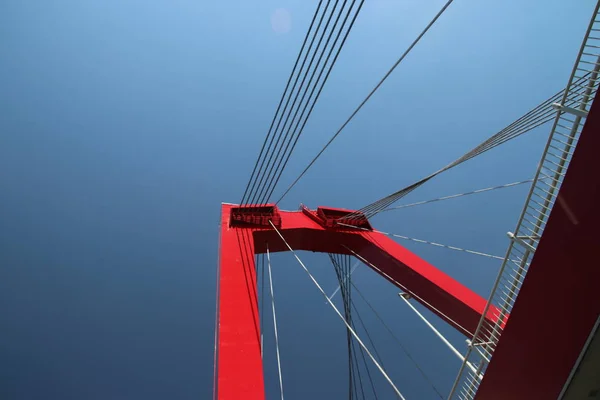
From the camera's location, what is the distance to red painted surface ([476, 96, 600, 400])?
9.95ft

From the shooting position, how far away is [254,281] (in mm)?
7613

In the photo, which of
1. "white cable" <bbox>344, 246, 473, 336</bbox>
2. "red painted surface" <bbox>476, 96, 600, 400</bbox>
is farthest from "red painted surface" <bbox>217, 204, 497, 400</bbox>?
"red painted surface" <bbox>476, 96, 600, 400</bbox>

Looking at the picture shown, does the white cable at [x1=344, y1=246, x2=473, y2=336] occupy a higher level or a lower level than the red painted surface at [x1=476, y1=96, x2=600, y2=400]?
lower

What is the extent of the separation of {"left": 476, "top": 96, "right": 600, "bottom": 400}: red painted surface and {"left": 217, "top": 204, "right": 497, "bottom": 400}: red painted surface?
3.74 meters

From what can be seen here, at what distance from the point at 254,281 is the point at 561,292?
581 centimetres

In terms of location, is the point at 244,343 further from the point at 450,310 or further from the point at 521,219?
the point at 450,310

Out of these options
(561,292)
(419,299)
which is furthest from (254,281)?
Answer: (561,292)

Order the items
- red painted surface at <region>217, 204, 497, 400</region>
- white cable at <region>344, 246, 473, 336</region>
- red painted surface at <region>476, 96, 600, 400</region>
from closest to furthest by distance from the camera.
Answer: red painted surface at <region>476, 96, 600, 400</region> < red painted surface at <region>217, 204, 497, 400</region> < white cable at <region>344, 246, 473, 336</region>

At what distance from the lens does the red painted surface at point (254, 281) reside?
18.1ft

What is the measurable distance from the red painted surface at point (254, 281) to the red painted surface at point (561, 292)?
374 centimetres

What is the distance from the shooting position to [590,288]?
2996 millimetres

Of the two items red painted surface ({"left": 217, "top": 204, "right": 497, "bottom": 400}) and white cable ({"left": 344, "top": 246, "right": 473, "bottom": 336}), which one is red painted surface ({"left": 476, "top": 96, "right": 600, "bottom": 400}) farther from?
white cable ({"left": 344, "top": 246, "right": 473, "bottom": 336})

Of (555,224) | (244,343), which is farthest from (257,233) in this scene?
(555,224)

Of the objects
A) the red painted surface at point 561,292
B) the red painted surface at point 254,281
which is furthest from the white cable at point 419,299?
the red painted surface at point 561,292
